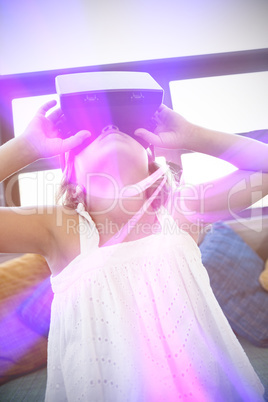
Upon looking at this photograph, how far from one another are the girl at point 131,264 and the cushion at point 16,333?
0.32 metres

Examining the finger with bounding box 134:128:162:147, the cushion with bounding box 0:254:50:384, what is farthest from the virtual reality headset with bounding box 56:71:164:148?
the cushion with bounding box 0:254:50:384

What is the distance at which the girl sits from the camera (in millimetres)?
540

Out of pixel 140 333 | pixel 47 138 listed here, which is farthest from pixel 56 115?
pixel 140 333

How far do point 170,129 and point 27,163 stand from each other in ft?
1.11

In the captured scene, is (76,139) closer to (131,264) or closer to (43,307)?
(131,264)

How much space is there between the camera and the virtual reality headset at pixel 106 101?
57cm

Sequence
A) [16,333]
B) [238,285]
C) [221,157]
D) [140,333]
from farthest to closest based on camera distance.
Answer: [238,285] → [16,333] → [221,157] → [140,333]

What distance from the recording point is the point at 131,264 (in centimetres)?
64

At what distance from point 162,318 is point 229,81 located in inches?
67.1

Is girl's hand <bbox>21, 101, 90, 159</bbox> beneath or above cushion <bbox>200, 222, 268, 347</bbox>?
above

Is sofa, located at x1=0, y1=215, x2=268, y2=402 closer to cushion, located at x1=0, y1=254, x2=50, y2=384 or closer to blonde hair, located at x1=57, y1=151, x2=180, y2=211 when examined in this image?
cushion, located at x1=0, y1=254, x2=50, y2=384

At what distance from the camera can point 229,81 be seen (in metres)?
1.84

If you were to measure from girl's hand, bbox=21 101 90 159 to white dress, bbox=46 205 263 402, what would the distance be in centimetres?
16

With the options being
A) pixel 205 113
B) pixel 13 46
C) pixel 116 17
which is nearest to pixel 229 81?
pixel 205 113
